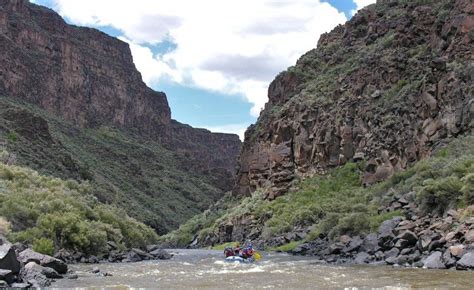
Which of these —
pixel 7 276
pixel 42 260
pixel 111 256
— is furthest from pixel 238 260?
pixel 7 276

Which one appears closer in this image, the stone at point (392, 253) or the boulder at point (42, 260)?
the boulder at point (42, 260)

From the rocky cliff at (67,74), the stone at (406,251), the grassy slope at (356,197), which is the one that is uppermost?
the rocky cliff at (67,74)

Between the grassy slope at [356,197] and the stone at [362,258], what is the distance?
4597 millimetres

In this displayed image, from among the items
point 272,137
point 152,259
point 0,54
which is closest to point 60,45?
point 0,54

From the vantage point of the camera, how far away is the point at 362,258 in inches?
1045

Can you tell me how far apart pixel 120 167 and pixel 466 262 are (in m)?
107

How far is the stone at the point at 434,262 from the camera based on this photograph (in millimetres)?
Result: 20766

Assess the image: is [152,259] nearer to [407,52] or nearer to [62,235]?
[62,235]

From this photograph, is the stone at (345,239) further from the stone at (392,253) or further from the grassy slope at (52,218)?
the grassy slope at (52,218)

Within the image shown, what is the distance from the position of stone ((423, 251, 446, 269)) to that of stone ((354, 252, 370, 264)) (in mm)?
4536

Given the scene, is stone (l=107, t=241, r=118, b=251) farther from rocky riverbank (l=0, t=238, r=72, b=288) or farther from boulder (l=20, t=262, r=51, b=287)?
boulder (l=20, t=262, r=51, b=287)

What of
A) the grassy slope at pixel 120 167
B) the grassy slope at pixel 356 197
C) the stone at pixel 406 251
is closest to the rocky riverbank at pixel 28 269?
the stone at pixel 406 251

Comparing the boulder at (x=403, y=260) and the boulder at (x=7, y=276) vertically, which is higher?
the boulder at (x=7, y=276)

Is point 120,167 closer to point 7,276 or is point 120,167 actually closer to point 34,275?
point 34,275
